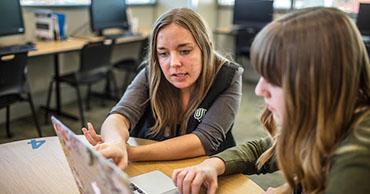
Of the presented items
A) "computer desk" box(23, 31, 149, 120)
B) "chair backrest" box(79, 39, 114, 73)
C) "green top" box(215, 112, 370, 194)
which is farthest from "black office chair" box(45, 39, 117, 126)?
"green top" box(215, 112, 370, 194)

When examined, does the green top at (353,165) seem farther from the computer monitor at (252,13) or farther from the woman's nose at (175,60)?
the computer monitor at (252,13)

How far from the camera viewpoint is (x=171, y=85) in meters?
1.43

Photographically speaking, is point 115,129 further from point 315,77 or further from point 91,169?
point 315,77

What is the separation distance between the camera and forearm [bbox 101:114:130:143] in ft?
3.66

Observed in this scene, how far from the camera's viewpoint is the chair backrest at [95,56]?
3.04 metres

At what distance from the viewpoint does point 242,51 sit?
4566mm

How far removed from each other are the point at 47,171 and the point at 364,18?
12.5ft

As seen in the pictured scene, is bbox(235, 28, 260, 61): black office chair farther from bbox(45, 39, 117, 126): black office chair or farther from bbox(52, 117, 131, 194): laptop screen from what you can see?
bbox(52, 117, 131, 194): laptop screen

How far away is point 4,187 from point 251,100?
342cm

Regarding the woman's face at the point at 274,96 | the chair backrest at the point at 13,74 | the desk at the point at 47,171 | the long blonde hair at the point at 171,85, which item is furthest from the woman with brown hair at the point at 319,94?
the chair backrest at the point at 13,74

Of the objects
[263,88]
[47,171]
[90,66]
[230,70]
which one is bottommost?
[90,66]

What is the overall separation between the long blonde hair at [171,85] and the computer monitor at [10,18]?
210cm

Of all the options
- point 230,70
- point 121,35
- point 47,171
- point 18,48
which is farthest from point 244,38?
point 47,171

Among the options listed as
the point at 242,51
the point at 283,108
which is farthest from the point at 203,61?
the point at 242,51
